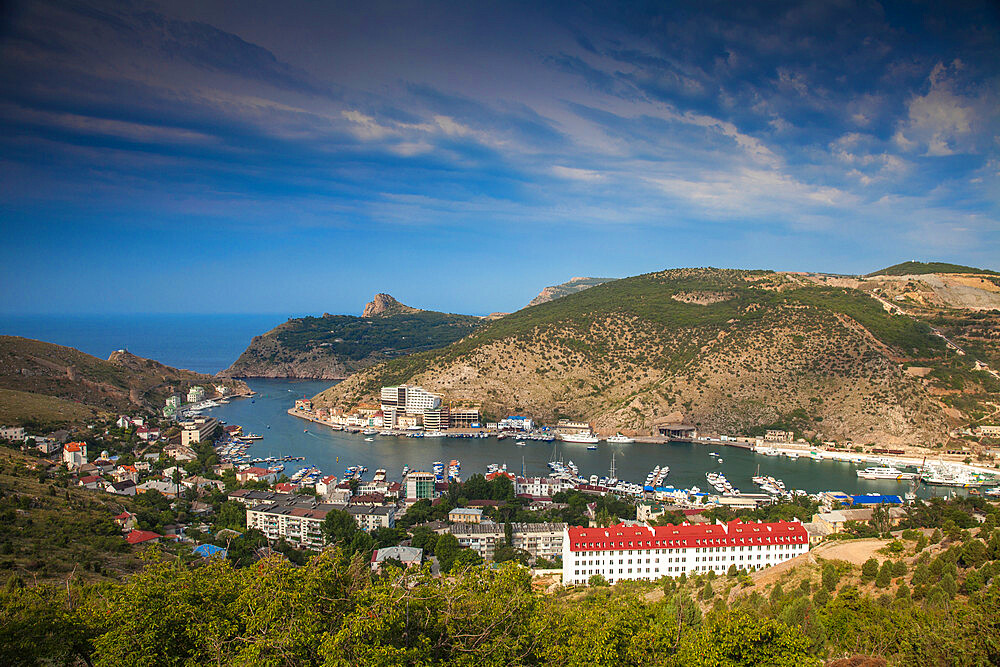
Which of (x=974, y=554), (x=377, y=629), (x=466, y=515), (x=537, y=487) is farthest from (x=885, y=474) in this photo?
(x=377, y=629)

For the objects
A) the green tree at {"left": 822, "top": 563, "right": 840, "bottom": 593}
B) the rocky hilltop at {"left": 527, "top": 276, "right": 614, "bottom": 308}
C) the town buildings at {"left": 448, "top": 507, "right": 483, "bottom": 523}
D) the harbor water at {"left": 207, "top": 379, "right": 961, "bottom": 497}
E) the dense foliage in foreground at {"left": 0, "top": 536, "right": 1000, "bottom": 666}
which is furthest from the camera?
the rocky hilltop at {"left": 527, "top": 276, "right": 614, "bottom": 308}

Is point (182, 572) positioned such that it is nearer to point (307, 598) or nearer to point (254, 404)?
point (307, 598)

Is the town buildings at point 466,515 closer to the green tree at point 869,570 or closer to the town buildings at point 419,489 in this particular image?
the town buildings at point 419,489

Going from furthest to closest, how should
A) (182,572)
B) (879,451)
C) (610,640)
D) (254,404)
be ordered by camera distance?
(254,404) → (879,451) → (182,572) → (610,640)

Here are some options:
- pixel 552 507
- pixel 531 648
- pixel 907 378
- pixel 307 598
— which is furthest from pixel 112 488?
pixel 907 378

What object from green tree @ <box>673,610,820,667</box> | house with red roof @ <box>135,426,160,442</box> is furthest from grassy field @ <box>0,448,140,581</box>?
house with red roof @ <box>135,426,160,442</box>

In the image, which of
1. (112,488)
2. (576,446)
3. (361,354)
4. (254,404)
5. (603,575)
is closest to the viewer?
(603,575)

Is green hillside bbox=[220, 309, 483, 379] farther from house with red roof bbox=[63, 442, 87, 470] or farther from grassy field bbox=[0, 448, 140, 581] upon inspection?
grassy field bbox=[0, 448, 140, 581]
